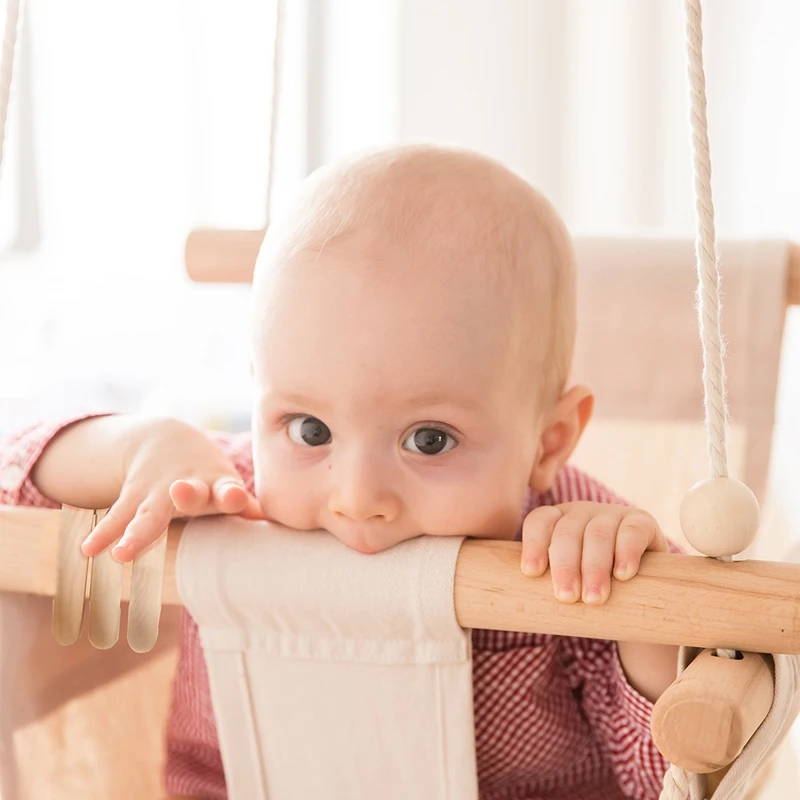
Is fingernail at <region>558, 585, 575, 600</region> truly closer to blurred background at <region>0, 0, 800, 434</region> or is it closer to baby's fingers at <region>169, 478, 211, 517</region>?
baby's fingers at <region>169, 478, 211, 517</region>

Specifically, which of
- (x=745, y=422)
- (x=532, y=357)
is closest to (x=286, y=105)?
(x=745, y=422)

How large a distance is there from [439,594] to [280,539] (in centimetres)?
9

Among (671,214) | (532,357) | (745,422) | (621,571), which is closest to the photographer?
(621,571)

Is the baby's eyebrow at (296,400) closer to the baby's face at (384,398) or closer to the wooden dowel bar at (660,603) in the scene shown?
the baby's face at (384,398)

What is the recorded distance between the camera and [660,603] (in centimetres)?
50

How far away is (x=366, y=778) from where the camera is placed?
60 cm

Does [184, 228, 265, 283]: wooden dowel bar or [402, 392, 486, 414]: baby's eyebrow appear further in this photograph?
[184, 228, 265, 283]: wooden dowel bar

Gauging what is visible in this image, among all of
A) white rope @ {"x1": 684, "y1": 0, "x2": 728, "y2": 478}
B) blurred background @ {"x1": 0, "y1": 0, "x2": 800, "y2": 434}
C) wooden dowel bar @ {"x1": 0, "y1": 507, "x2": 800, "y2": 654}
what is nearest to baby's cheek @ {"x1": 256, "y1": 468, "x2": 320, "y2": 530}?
wooden dowel bar @ {"x1": 0, "y1": 507, "x2": 800, "y2": 654}

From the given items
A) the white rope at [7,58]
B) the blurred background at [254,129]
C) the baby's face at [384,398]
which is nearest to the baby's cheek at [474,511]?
the baby's face at [384,398]

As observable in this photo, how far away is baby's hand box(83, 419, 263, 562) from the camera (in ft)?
1.91

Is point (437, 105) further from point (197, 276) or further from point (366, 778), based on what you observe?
point (366, 778)

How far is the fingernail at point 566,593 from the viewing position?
510 millimetres

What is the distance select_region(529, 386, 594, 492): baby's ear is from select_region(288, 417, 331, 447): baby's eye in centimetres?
16

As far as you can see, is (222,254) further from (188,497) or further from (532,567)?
(532,567)
